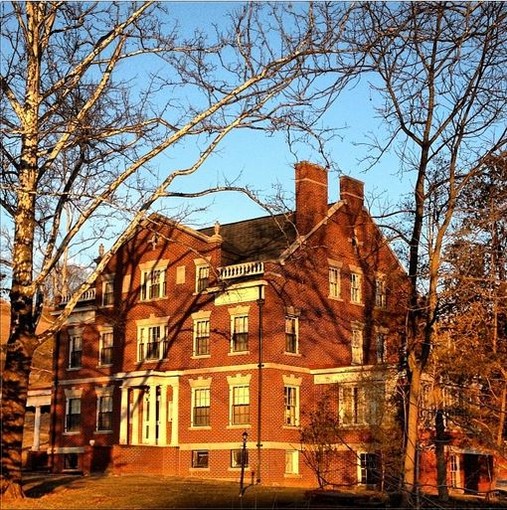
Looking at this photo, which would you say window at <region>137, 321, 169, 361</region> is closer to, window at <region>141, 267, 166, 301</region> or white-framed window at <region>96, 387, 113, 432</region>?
window at <region>141, 267, 166, 301</region>

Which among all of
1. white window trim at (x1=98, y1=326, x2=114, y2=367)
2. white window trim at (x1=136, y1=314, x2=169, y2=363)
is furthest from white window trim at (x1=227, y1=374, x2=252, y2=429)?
white window trim at (x1=98, y1=326, x2=114, y2=367)

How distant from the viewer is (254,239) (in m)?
41.9

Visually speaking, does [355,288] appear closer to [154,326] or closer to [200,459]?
[154,326]

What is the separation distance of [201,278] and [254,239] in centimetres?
420

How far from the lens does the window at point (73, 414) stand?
43.2 meters

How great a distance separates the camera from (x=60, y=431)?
4391 cm

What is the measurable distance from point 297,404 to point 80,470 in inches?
446

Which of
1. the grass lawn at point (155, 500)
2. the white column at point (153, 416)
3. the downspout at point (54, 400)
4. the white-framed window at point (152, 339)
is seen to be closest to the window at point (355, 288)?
the white-framed window at point (152, 339)

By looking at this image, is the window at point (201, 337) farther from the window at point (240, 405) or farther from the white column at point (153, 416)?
the white column at point (153, 416)

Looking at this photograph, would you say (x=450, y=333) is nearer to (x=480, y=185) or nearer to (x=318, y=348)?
(x=480, y=185)

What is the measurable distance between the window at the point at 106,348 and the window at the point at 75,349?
1633 millimetres

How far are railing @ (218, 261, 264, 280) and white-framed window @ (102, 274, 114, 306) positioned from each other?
8.12 m

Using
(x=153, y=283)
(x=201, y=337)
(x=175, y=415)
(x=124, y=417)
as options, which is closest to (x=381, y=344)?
(x=201, y=337)

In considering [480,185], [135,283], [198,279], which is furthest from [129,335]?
[480,185]
